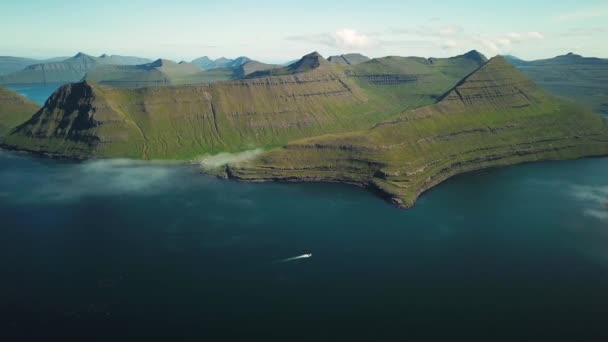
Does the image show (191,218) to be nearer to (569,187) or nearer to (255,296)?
(255,296)

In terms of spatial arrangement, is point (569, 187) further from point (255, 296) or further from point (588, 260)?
point (255, 296)

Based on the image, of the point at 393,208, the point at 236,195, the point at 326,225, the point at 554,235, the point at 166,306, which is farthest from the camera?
the point at 236,195

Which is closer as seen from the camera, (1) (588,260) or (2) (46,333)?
(2) (46,333)

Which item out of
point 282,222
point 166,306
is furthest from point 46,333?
point 282,222

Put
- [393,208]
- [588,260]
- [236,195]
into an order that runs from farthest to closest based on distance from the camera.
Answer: [236,195]
[393,208]
[588,260]

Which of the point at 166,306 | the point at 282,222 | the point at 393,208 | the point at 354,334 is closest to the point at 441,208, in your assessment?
the point at 393,208

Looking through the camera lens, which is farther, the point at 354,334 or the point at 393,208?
the point at 393,208
